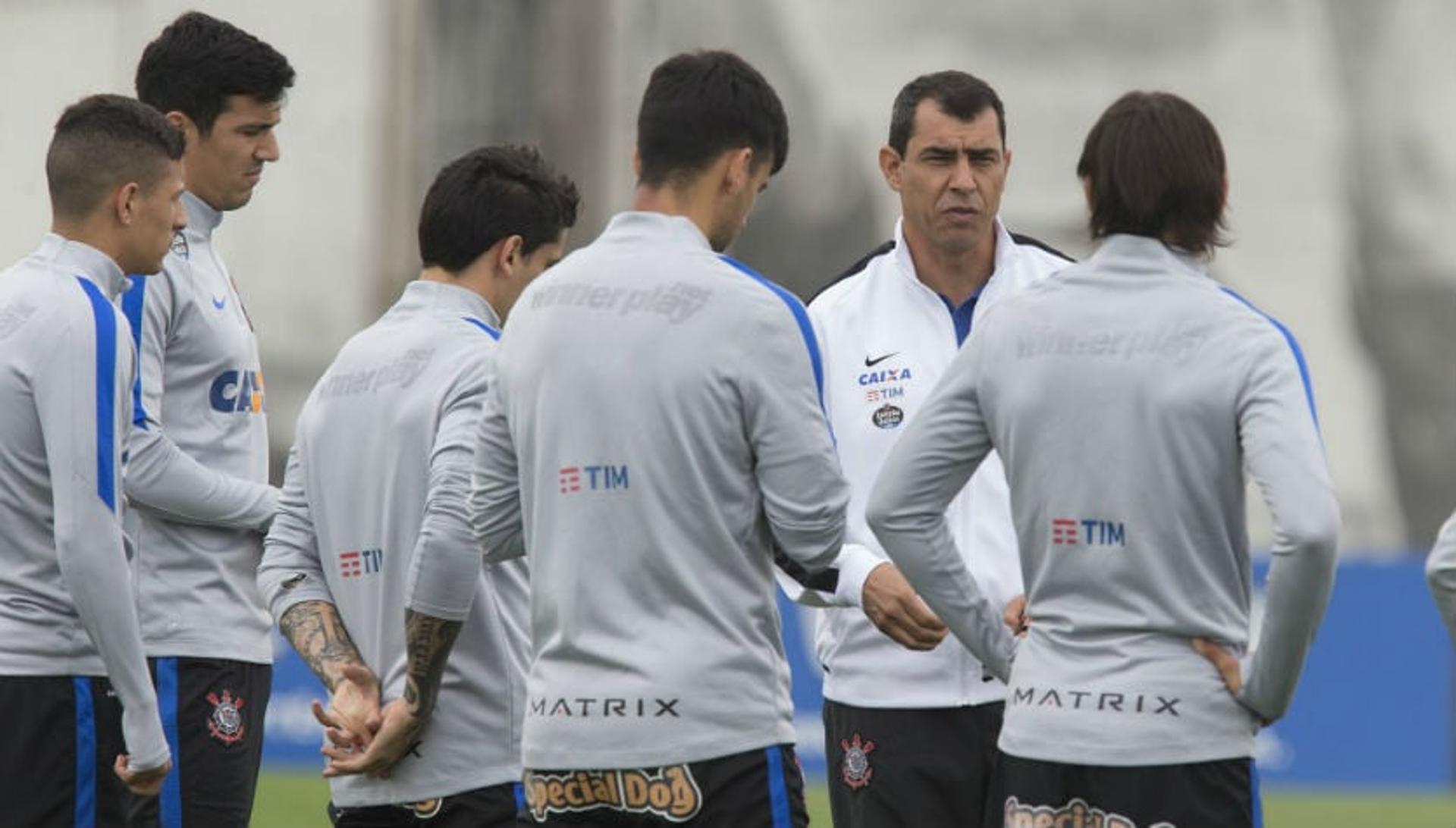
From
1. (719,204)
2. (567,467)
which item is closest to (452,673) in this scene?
(567,467)

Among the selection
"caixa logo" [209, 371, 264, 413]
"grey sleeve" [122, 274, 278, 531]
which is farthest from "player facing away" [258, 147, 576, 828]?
"caixa logo" [209, 371, 264, 413]

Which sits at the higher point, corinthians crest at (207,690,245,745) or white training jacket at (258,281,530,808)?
white training jacket at (258,281,530,808)

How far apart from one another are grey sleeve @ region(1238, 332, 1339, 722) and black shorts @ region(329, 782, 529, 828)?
1560 millimetres

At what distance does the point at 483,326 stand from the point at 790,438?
1042mm

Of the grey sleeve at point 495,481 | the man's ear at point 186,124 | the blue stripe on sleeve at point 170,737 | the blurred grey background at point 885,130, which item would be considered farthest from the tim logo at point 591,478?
the blurred grey background at point 885,130

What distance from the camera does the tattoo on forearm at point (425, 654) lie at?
4.82 metres

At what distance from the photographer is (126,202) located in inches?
201

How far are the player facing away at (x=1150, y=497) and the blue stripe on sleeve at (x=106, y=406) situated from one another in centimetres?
165

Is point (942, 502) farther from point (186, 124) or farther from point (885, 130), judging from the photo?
point (885, 130)

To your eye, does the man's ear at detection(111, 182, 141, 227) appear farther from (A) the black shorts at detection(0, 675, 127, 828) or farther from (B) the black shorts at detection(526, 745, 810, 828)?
(B) the black shorts at detection(526, 745, 810, 828)

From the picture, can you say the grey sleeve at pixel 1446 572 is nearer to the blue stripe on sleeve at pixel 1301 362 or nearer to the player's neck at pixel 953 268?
the blue stripe on sleeve at pixel 1301 362

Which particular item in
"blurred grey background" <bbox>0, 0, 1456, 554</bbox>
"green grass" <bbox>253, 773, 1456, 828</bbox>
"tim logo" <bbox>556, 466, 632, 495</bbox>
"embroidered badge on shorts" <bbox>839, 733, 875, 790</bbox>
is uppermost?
"tim logo" <bbox>556, 466, 632, 495</bbox>

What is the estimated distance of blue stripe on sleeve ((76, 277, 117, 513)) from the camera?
482cm

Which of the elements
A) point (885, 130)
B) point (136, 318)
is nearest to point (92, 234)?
point (136, 318)
